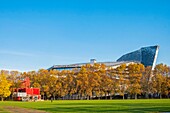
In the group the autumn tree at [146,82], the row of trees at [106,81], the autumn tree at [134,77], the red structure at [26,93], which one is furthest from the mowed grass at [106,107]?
the red structure at [26,93]

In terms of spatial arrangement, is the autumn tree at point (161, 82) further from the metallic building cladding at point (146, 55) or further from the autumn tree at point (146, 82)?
the metallic building cladding at point (146, 55)

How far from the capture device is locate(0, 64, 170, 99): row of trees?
95.8 meters

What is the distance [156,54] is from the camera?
169875 millimetres

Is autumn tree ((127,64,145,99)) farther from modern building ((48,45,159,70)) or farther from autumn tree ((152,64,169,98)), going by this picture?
modern building ((48,45,159,70))

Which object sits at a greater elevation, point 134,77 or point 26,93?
point 134,77

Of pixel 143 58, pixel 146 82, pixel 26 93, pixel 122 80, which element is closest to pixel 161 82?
pixel 146 82

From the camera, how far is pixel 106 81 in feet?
317

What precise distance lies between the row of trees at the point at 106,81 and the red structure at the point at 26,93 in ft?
7.34

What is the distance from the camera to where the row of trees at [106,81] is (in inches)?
3772

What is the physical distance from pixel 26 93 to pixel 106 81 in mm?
28420

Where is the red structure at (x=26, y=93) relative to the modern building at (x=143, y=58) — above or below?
below

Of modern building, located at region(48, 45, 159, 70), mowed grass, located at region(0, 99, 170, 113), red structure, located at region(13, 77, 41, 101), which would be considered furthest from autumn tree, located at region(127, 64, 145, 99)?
modern building, located at region(48, 45, 159, 70)

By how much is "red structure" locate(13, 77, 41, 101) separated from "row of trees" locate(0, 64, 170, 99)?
7.34 ft

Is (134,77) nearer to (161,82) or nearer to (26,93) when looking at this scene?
(161,82)
